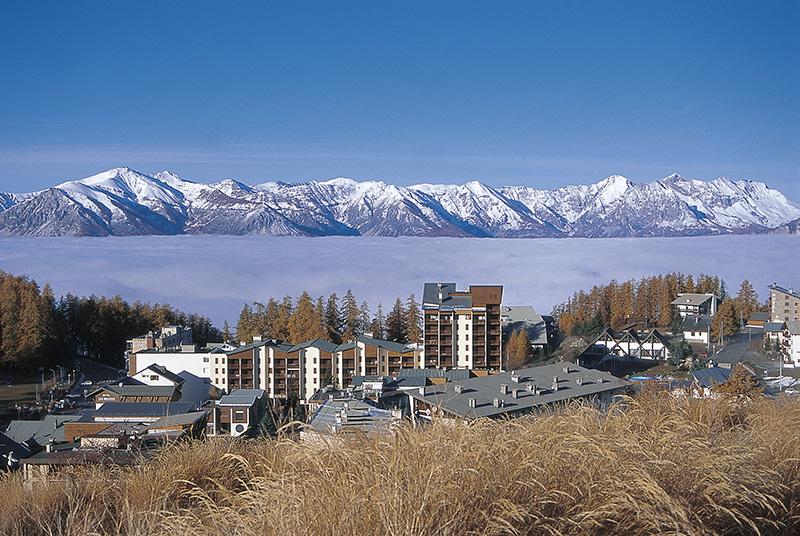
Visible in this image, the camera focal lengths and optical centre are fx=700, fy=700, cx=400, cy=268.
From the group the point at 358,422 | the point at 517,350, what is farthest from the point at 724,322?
the point at 358,422

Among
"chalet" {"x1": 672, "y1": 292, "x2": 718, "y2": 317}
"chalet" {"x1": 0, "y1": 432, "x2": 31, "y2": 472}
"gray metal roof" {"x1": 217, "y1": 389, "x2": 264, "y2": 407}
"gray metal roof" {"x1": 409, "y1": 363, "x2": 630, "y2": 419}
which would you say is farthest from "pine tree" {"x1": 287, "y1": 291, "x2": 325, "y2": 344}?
"chalet" {"x1": 672, "y1": 292, "x2": 718, "y2": 317}

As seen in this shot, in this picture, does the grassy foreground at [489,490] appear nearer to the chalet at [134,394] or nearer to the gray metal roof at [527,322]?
the chalet at [134,394]

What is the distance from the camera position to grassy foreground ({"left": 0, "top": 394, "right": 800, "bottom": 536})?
1791mm

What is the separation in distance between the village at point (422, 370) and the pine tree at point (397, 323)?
11.7 ft

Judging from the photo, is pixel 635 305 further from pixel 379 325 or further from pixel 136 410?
pixel 136 410

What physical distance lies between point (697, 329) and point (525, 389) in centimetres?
1716

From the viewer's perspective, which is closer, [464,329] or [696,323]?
[464,329]

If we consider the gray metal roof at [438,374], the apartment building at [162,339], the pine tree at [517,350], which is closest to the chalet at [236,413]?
the gray metal roof at [438,374]

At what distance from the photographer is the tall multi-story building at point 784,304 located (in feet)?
81.5

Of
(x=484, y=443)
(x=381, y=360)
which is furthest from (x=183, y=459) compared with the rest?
(x=381, y=360)

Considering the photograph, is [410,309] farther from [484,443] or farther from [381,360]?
[484,443]

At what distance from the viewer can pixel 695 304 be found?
27953mm

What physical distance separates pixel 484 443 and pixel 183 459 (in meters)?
1.55

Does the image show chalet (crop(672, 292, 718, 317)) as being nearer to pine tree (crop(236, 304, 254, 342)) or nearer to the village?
the village
